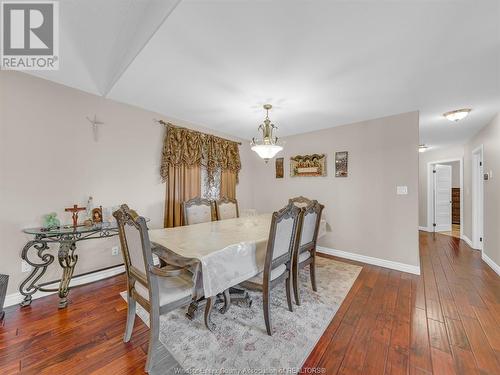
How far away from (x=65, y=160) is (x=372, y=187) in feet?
14.1

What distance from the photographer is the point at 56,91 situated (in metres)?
2.31

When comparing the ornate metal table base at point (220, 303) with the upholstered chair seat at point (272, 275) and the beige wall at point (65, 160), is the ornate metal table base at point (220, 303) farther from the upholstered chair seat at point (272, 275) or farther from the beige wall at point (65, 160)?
the beige wall at point (65, 160)

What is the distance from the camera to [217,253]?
154 centimetres

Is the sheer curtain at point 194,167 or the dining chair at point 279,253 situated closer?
the dining chair at point 279,253

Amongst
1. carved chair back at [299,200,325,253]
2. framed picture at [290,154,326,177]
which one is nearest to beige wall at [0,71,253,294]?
carved chair back at [299,200,325,253]

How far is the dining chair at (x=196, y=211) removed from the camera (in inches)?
110

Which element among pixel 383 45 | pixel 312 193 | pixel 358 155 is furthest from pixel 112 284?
pixel 358 155

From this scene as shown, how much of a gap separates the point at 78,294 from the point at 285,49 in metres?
3.31

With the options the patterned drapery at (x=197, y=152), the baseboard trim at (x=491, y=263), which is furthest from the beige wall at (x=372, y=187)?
the patterned drapery at (x=197, y=152)

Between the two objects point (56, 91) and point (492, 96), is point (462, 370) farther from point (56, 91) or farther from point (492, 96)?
point (56, 91)

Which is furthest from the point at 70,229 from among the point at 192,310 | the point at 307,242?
the point at 307,242

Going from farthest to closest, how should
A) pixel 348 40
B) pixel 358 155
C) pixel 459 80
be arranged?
pixel 358 155, pixel 459 80, pixel 348 40

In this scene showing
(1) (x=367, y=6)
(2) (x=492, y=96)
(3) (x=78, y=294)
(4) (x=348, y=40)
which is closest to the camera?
(1) (x=367, y=6)

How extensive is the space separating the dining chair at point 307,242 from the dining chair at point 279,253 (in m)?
0.11
